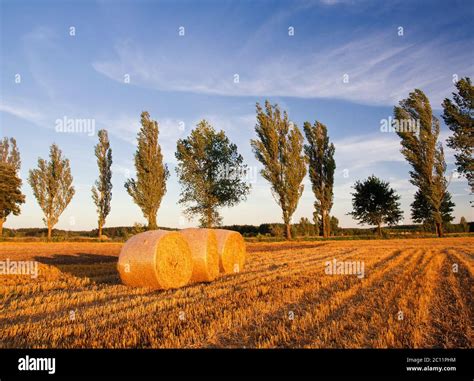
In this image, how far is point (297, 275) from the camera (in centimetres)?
1024

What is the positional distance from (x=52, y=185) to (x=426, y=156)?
40.9 m

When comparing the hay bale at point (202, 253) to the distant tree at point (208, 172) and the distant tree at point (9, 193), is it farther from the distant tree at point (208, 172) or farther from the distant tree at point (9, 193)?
the distant tree at point (9, 193)

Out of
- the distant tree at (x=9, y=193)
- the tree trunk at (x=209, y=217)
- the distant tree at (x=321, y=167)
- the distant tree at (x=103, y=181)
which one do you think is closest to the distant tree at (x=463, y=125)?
the distant tree at (x=321, y=167)

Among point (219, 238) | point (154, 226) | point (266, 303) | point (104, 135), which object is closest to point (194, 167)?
point (154, 226)

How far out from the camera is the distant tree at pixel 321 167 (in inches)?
1470

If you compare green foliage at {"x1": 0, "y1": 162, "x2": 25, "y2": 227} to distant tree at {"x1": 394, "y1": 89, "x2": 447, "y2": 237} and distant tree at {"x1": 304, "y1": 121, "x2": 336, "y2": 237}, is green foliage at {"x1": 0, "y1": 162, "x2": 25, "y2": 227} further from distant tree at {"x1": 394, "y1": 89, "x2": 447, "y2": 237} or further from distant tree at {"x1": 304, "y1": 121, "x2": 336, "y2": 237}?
distant tree at {"x1": 394, "y1": 89, "x2": 447, "y2": 237}

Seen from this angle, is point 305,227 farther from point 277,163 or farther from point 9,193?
point 9,193

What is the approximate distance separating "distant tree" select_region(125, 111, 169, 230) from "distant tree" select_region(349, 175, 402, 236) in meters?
29.2

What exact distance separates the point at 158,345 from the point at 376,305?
396cm

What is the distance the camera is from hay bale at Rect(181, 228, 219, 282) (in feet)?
31.5

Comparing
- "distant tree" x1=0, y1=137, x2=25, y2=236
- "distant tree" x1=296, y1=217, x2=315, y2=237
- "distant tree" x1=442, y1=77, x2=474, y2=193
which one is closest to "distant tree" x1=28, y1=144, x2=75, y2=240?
"distant tree" x1=0, y1=137, x2=25, y2=236

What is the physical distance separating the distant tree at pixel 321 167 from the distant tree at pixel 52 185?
94.1 feet

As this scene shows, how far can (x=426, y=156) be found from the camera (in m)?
34.9
